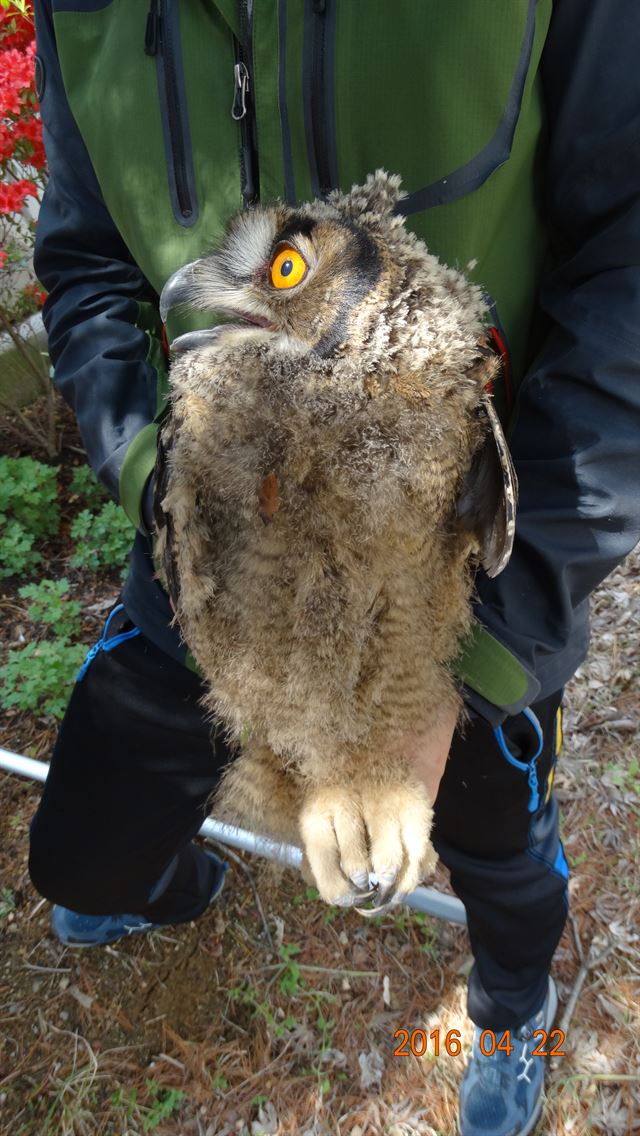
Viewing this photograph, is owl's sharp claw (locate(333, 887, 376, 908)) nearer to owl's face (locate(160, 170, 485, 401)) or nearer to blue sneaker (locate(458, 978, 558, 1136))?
owl's face (locate(160, 170, 485, 401))

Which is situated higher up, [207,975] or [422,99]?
[422,99]

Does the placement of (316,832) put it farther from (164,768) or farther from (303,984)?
(303,984)

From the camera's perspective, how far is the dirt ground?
2184 mm

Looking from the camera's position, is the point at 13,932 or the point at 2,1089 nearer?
the point at 2,1089

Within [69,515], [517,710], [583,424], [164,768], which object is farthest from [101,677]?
[69,515]

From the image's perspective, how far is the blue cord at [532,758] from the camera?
154 cm

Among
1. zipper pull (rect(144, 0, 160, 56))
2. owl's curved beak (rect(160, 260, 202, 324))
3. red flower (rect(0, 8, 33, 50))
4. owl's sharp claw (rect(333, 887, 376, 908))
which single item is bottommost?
owl's sharp claw (rect(333, 887, 376, 908))

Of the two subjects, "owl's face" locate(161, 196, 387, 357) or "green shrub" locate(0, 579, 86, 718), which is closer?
"owl's face" locate(161, 196, 387, 357)

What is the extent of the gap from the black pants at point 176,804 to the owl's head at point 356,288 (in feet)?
2.68

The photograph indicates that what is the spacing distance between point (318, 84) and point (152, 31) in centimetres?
36

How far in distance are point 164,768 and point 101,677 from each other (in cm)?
26

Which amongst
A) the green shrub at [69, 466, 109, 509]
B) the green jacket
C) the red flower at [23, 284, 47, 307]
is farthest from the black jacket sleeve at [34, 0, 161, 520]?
the red flower at [23, 284, 47, 307]

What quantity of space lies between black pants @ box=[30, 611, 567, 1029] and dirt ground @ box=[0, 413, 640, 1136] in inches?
21.3

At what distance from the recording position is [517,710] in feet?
4.58
